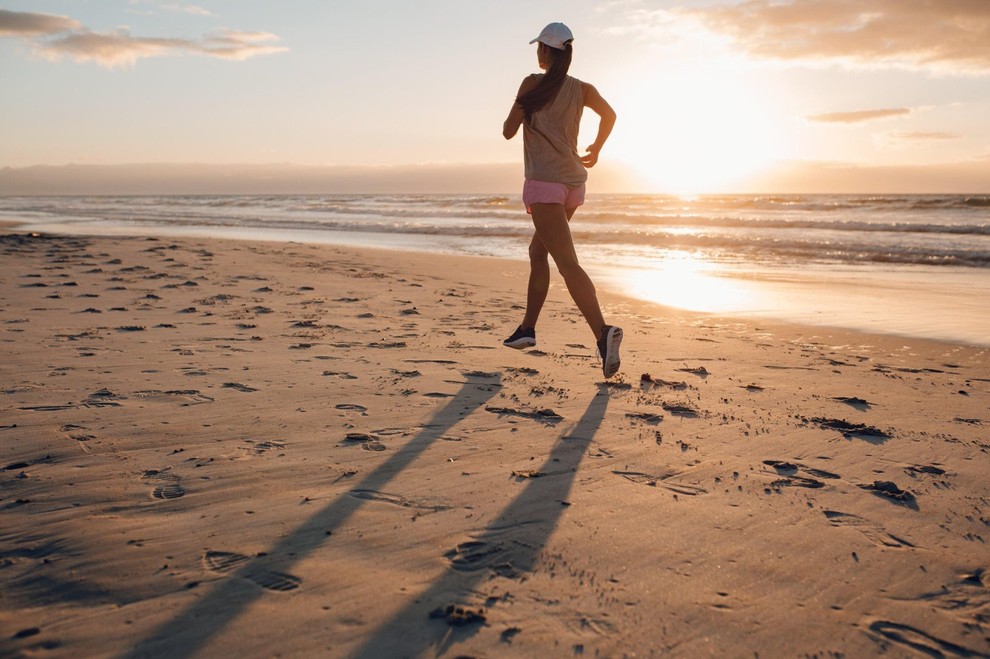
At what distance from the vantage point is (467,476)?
8.38ft

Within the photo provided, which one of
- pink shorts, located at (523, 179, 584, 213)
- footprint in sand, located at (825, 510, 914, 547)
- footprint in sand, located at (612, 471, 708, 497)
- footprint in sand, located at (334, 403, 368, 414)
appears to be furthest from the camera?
pink shorts, located at (523, 179, 584, 213)

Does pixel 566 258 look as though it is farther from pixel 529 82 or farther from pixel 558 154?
pixel 529 82

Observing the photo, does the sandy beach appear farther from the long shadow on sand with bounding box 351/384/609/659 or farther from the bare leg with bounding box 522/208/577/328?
the bare leg with bounding box 522/208/577/328

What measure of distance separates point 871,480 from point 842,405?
1128 mm

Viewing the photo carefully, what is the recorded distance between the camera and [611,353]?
12.9 ft

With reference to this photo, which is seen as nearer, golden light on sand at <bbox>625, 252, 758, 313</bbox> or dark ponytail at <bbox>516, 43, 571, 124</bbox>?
dark ponytail at <bbox>516, 43, 571, 124</bbox>

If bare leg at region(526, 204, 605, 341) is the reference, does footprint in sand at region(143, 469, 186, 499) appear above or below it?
below

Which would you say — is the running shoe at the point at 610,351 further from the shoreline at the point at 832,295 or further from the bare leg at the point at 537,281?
the shoreline at the point at 832,295

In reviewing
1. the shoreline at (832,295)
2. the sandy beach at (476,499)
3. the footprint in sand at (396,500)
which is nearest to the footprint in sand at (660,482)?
the sandy beach at (476,499)

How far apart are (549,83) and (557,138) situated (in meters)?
0.30

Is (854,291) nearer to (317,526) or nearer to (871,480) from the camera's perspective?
(871,480)

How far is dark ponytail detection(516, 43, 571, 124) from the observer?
3891mm

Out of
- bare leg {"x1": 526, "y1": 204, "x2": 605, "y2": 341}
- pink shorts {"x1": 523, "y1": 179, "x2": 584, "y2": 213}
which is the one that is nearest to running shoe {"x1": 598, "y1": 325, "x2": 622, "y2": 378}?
bare leg {"x1": 526, "y1": 204, "x2": 605, "y2": 341}

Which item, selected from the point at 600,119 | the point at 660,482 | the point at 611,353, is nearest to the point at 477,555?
the point at 660,482
